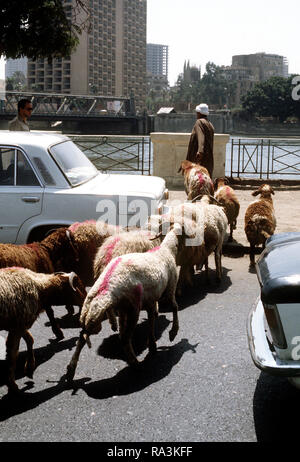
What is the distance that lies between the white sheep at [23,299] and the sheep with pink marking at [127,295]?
14.7 inches

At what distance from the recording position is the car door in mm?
6574

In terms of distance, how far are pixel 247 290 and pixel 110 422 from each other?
11.6 feet

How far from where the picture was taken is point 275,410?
4.04 m

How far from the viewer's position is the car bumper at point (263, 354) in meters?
3.48

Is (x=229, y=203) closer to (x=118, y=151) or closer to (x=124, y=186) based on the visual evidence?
(x=124, y=186)

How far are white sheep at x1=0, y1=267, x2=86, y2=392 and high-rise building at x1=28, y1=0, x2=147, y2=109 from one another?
159m

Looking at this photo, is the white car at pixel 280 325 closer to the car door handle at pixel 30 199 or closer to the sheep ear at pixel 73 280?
the sheep ear at pixel 73 280

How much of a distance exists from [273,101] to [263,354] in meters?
145

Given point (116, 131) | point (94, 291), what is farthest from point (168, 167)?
point (116, 131)

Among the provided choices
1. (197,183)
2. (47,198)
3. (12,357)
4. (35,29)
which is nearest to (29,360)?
(12,357)

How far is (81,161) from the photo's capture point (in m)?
7.41
